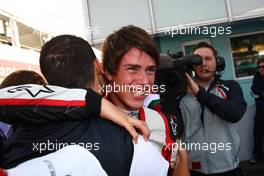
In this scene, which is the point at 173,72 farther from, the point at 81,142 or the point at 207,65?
Answer: the point at 81,142

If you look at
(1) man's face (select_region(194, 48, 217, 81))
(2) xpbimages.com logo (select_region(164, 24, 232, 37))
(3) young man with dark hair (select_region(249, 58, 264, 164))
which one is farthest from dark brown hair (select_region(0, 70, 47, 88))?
(2) xpbimages.com logo (select_region(164, 24, 232, 37))

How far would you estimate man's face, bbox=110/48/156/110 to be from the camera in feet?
3.98

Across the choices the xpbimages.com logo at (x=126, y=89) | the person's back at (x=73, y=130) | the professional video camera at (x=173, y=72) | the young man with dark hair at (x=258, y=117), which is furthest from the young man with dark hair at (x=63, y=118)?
the young man with dark hair at (x=258, y=117)

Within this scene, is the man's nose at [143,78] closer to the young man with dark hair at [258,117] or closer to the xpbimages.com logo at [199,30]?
the young man with dark hair at [258,117]

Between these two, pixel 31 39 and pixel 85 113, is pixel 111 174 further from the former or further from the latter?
pixel 31 39

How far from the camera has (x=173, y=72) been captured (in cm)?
158

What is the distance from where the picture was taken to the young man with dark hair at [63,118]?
35.7 inches

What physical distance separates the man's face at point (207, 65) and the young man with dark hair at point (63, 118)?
1.12 m

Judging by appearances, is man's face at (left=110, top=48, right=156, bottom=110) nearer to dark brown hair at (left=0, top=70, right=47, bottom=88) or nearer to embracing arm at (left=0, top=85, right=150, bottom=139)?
embracing arm at (left=0, top=85, right=150, bottom=139)

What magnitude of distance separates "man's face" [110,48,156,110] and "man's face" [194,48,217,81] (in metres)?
0.80

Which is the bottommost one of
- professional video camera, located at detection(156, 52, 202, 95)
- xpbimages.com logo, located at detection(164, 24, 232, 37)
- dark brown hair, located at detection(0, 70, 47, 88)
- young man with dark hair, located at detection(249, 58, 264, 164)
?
young man with dark hair, located at detection(249, 58, 264, 164)

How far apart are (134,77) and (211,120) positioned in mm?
898

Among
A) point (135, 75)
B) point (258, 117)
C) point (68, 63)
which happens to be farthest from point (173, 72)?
point (258, 117)

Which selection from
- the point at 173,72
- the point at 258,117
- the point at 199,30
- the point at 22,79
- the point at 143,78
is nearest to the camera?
the point at 143,78
